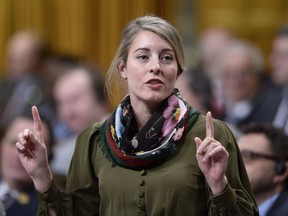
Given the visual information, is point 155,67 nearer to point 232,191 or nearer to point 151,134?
point 151,134

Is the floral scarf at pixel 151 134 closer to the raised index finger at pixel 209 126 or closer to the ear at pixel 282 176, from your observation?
the raised index finger at pixel 209 126

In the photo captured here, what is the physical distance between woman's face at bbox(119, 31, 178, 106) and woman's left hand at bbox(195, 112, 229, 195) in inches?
10.4

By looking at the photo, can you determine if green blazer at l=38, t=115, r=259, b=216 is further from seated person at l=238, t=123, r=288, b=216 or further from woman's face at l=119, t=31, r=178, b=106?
seated person at l=238, t=123, r=288, b=216

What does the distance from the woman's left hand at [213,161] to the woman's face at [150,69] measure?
0.26m

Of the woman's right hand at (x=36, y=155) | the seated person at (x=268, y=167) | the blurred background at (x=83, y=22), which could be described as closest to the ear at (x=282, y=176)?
the seated person at (x=268, y=167)

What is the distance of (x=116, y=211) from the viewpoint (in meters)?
3.82

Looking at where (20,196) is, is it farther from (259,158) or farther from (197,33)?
(197,33)

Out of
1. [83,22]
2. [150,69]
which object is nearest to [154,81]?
[150,69]

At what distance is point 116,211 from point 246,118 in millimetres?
4208

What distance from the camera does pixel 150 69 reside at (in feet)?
12.6

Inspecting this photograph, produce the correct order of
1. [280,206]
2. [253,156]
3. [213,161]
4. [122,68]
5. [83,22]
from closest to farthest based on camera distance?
[213,161] → [122,68] → [280,206] → [253,156] → [83,22]

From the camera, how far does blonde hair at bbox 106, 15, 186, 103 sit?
3.87 m

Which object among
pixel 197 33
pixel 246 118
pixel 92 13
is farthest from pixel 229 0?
pixel 246 118

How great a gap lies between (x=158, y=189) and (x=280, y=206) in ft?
4.15
